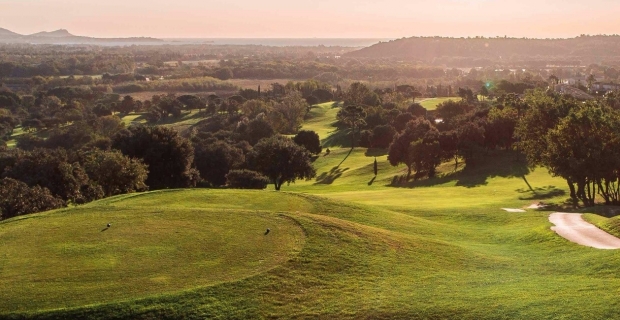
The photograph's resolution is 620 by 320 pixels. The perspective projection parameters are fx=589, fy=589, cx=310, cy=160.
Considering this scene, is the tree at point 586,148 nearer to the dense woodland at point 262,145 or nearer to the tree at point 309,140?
the dense woodland at point 262,145

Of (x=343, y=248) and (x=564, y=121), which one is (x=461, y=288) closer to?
(x=343, y=248)

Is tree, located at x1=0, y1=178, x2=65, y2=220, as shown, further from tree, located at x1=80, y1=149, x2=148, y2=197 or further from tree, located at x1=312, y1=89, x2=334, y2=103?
tree, located at x1=312, y1=89, x2=334, y2=103

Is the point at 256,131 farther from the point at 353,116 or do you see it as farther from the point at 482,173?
the point at 482,173

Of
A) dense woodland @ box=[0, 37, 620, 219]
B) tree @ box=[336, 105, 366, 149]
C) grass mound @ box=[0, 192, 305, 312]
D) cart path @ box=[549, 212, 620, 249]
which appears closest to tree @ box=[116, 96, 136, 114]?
dense woodland @ box=[0, 37, 620, 219]

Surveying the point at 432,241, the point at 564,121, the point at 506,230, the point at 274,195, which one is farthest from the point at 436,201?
the point at 432,241

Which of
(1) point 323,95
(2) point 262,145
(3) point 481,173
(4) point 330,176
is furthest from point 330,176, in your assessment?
(1) point 323,95

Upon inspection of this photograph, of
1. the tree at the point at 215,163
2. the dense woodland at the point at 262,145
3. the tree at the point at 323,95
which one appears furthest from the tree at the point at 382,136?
the tree at the point at 323,95
